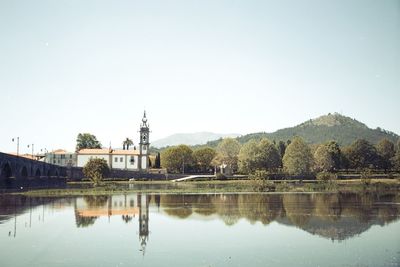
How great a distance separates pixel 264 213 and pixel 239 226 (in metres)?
7.88

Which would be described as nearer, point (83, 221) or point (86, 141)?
point (83, 221)

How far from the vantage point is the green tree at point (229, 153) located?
490ft

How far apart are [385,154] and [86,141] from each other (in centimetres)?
11840

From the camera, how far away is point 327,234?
27234 millimetres

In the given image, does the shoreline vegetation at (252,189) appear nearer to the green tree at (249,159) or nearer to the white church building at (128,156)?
the green tree at (249,159)

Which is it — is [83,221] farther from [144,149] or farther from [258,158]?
[144,149]

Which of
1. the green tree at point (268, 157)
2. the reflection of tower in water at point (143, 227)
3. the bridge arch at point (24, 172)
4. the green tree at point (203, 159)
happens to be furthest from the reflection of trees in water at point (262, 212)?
the green tree at point (203, 159)

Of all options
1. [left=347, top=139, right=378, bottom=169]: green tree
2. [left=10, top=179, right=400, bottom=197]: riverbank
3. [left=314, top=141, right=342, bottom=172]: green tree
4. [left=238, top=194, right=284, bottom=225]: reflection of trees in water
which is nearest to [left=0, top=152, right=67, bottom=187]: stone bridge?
[left=10, top=179, right=400, bottom=197]: riverbank

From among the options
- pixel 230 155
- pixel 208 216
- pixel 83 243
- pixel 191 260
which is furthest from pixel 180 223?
pixel 230 155

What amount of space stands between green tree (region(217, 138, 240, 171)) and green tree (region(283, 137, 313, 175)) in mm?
32047

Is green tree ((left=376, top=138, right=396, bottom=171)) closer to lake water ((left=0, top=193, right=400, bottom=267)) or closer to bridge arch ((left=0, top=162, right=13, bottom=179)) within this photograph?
lake water ((left=0, top=193, right=400, bottom=267))

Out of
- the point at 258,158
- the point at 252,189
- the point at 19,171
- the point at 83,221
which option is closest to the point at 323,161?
the point at 258,158

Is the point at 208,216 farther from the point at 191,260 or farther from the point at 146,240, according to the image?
the point at 191,260

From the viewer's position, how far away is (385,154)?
146m
